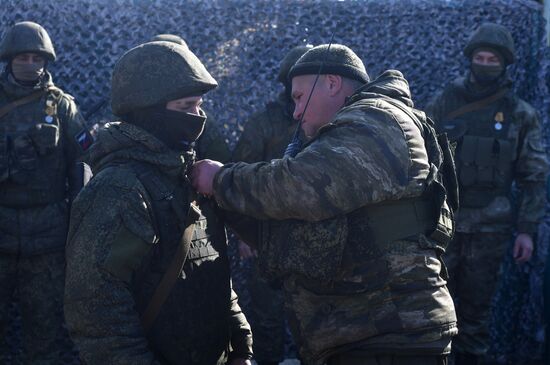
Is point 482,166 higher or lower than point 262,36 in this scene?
lower

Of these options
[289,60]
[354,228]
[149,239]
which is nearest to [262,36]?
[289,60]

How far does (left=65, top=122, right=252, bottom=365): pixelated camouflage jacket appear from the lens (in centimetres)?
228

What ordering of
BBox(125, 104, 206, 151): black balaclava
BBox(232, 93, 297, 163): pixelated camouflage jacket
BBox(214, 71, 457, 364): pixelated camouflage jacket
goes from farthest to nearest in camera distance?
BBox(232, 93, 297, 163): pixelated camouflage jacket
BBox(125, 104, 206, 151): black balaclava
BBox(214, 71, 457, 364): pixelated camouflage jacket

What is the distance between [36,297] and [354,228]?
9.78 feet

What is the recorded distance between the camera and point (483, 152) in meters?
5.14

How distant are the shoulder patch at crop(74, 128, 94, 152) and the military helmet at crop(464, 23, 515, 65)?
2739 millimetres

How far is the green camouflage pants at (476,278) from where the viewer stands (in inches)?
205

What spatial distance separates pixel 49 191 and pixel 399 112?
300 centimetres

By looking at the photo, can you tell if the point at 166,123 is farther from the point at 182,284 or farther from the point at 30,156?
the point at 30,156

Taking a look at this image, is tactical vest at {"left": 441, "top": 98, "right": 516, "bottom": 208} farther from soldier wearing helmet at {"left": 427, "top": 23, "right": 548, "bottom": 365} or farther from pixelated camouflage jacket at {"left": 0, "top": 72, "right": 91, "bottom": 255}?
pixelated camouflage jacket at {"left": 0, "top": 72, "right": 91, "bottom": 255}

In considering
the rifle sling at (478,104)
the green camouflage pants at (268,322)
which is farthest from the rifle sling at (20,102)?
the rifle sling at (478,104)

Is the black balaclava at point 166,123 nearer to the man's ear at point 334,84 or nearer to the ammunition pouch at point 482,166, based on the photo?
the man's ear at point 334,84

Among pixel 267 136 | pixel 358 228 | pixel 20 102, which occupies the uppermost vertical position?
pixel 358 228

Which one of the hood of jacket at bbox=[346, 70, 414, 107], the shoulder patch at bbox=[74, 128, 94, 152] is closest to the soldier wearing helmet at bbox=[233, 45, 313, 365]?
the shoulder patch at bbox=[74, 128, 94, 152]
